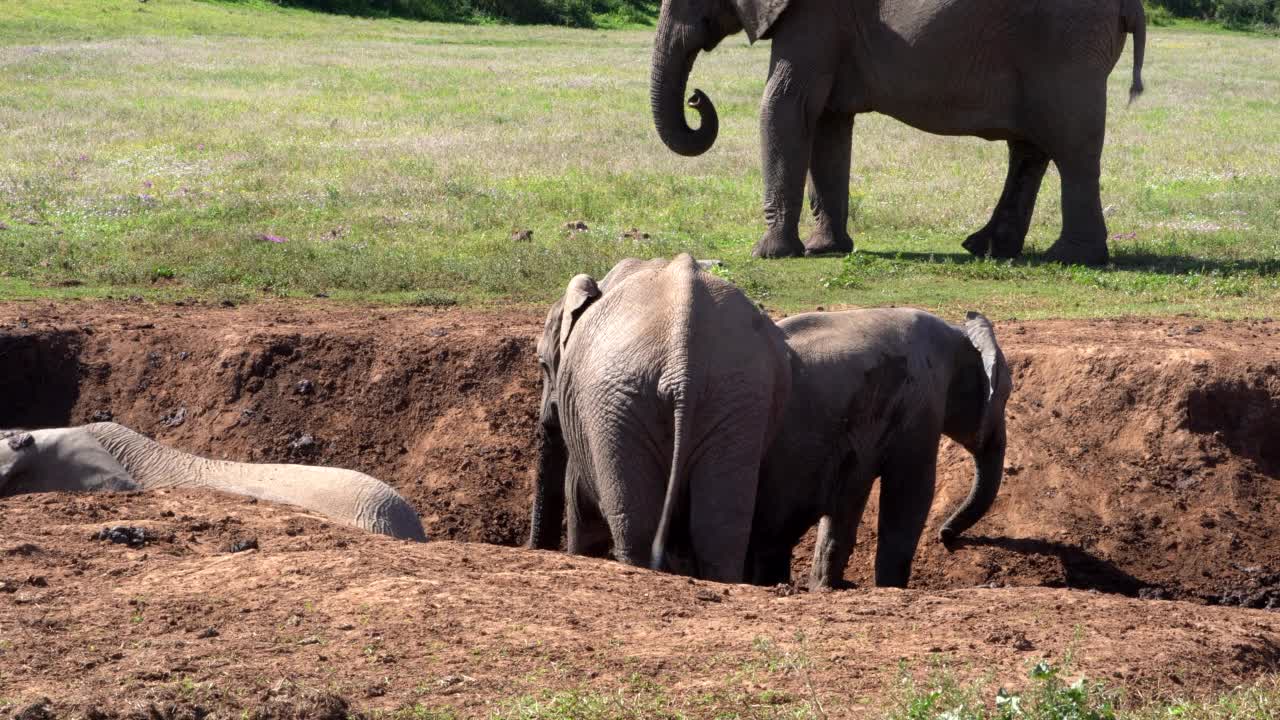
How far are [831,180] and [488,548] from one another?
29.8ft

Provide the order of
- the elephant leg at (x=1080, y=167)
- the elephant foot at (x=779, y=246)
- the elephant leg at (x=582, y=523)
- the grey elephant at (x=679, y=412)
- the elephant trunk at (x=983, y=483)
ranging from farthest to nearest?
the elephant foot at (x=779, y=246) → the elephant leg at (x=1080, y=167) → the elephant trunk at (x=983, y=483) → the elephant leg at (x=582, y=523) → the grey elephant at (x=679, y=412)

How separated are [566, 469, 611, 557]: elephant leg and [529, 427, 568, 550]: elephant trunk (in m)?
0.55

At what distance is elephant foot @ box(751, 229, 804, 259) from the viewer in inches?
583

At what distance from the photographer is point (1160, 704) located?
4.88 metres

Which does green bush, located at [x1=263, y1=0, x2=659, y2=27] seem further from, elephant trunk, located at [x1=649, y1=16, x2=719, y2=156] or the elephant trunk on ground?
the elephant trunk on ground

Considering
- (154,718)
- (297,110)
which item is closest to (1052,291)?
(154,718)

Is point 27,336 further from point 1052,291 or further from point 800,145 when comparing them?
point 1052,291

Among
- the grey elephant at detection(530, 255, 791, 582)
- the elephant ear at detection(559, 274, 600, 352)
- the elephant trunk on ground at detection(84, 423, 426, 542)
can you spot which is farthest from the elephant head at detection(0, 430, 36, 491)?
the grey elephant at detection(530, 255, 791, 582)

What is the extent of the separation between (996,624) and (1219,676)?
2.67 ft

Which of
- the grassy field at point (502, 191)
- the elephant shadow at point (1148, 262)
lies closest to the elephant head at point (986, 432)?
the grassy field at point (502, 191)

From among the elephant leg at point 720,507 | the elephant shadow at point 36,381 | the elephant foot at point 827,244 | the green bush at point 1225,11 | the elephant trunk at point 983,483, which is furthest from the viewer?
the green bush at point 1225,11

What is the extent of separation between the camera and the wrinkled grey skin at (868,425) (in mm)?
7855

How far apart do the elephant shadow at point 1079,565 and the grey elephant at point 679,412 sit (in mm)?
3015

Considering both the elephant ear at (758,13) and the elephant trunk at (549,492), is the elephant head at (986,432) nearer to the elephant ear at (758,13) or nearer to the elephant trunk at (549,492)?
the elephant trunk at (549,492)
